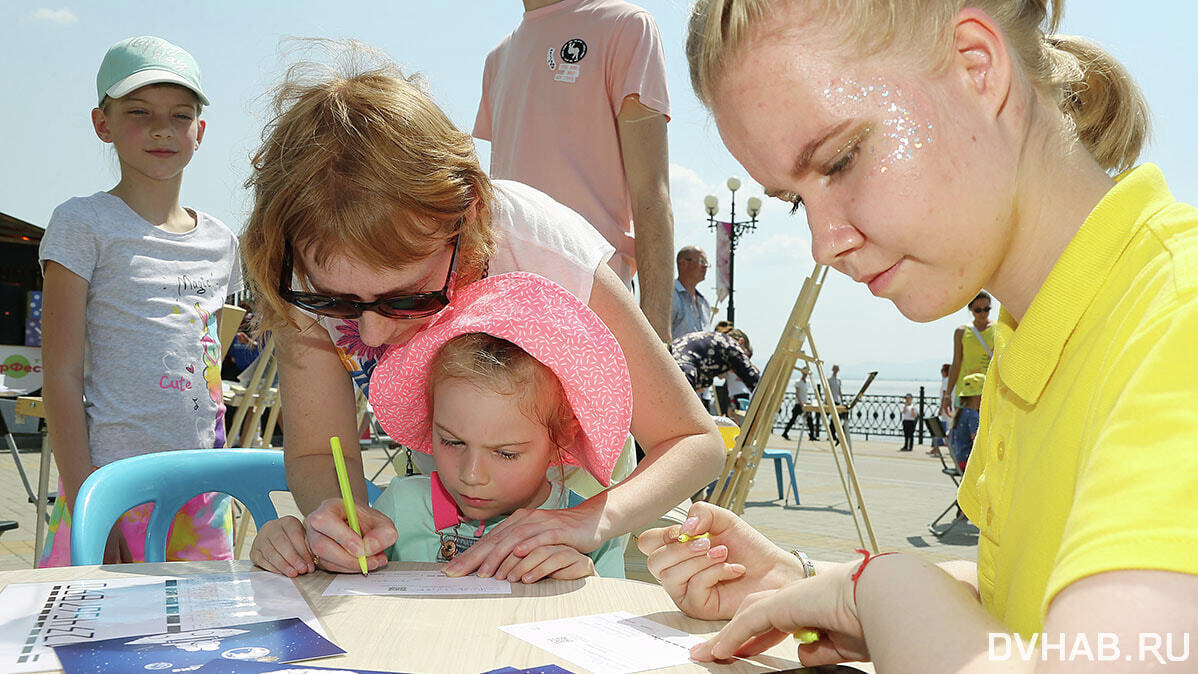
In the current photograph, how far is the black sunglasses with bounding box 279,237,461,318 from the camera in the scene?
1719 mm

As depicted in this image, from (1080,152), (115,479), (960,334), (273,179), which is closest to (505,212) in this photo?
(273,179)

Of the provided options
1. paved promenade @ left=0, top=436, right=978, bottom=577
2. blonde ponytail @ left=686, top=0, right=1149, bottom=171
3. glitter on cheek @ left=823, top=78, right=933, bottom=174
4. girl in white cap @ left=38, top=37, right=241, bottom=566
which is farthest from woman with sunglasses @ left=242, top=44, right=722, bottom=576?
paved promenade @ left=0, top=436, right=978, bottom=577

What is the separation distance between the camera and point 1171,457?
2.06 feet

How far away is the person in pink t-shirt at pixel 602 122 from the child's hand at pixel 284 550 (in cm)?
134

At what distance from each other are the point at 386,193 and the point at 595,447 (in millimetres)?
595

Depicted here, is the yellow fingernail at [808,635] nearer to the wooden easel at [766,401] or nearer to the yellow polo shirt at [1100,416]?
the yellow polo shirt at [1100,416]

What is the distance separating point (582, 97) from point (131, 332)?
5.08ft

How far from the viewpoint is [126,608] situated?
1.27 metres

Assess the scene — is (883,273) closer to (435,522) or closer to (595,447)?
(595,447)

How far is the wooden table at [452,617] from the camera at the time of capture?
3.53ft

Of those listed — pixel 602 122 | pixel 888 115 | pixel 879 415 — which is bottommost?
pixel 879 415

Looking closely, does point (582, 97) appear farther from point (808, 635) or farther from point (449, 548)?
point (808, 635)

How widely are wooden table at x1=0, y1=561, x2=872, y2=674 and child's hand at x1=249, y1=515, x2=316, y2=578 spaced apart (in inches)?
0.9

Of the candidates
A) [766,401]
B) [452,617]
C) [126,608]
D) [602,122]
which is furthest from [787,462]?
[126,608]
